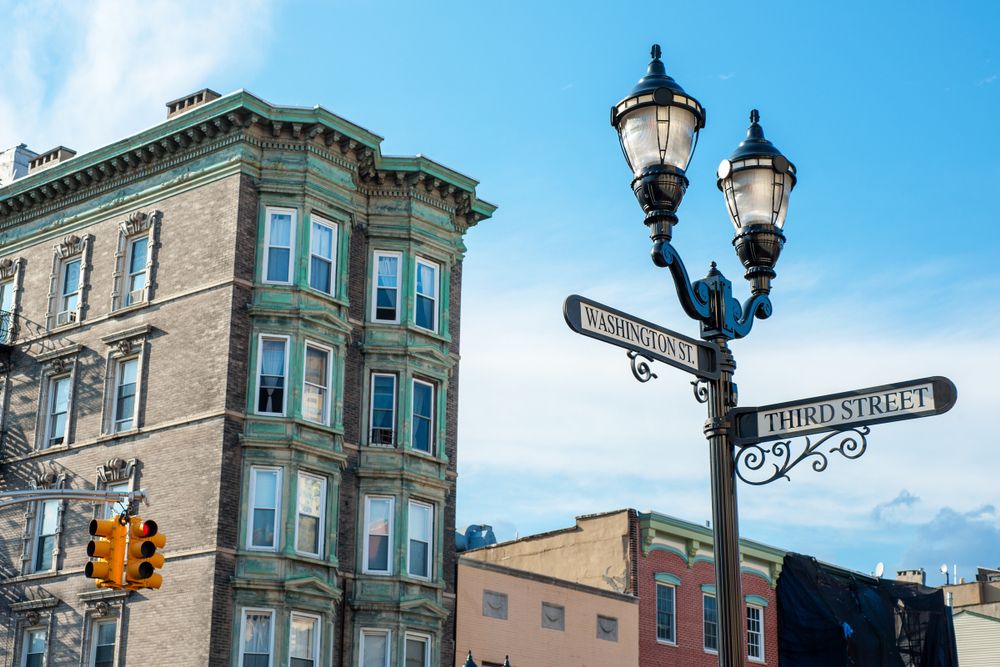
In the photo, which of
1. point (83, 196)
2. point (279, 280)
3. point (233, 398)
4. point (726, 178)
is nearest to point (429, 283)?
point (279, 280)

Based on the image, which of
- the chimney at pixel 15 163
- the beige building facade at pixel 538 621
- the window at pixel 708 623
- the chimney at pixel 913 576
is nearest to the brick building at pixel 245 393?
the beige building facade at pixel 538 621

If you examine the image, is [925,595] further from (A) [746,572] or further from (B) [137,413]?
(B) [137,413]

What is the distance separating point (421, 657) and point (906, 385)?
97.0 ft

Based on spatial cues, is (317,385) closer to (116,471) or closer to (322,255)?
(322,255)

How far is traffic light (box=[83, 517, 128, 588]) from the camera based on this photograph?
19.5 meters

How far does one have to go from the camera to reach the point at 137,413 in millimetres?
36531

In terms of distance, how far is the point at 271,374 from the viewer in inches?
1412

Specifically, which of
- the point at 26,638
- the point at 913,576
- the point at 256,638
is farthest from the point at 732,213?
the point at 913,576

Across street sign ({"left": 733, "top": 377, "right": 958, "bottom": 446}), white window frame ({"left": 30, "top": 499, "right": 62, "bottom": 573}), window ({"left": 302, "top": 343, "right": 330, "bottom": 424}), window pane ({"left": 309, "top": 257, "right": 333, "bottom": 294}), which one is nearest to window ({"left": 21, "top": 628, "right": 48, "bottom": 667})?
white window frame ({"left": 30, "top": 499, "right": 62, "bottom": 573})

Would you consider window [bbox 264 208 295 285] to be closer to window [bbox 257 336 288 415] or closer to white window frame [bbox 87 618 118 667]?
window [bbox 257 336 288 415]

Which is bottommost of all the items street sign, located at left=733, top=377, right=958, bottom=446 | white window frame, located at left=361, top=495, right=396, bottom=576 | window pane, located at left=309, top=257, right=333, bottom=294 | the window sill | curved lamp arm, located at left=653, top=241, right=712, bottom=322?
street sign, located at left=733, top=377, right=958, bottom=446

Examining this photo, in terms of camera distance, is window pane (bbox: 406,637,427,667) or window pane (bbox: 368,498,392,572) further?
window pane (bbox: 368,498,392,572)

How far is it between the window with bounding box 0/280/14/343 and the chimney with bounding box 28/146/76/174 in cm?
361

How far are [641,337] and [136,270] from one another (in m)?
31.7
